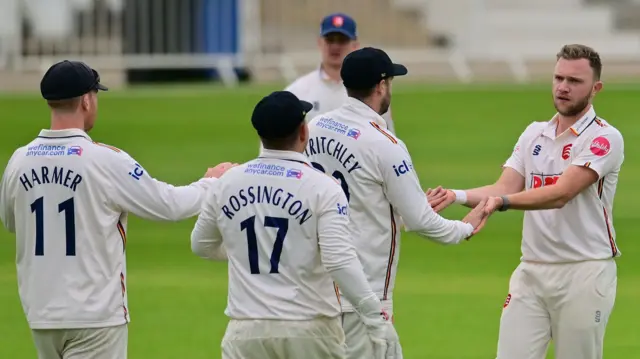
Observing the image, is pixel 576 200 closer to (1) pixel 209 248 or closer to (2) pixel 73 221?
(1) pixel 209 248

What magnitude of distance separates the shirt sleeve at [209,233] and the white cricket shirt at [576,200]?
6.74 feet

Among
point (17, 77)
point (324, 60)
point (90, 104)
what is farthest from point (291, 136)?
point (17, 77)

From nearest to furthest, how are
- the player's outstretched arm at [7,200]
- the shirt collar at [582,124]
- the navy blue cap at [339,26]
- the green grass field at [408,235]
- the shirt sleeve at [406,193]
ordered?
the player's outstretched arm at [7,200], the shirt sleeve at [406,193], the shirt collar at [582,124], the navy blue cap at [339,26], the green grass field at [408,235]

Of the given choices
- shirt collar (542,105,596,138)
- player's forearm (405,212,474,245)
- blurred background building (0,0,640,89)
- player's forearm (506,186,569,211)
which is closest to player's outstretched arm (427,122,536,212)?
shirt collar (542,105,596,138)

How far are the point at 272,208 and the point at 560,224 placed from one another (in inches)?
86.2

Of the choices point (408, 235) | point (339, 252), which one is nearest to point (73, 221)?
point (339, 252)

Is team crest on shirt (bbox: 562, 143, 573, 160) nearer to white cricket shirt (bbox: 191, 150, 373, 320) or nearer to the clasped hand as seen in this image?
the clasped hand

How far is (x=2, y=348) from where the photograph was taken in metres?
11.1

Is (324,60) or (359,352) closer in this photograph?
(359,352)

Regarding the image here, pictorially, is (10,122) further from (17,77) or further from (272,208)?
(272,208)

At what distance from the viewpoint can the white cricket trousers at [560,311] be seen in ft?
26.3

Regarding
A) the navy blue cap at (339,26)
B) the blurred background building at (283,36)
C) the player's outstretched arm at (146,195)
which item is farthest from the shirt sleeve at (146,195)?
the blurred background building at (283,36)

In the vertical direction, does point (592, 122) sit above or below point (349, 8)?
below

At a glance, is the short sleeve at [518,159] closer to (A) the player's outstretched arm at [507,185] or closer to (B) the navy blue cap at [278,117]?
(A) the player's outstretched arm at [507,185]
